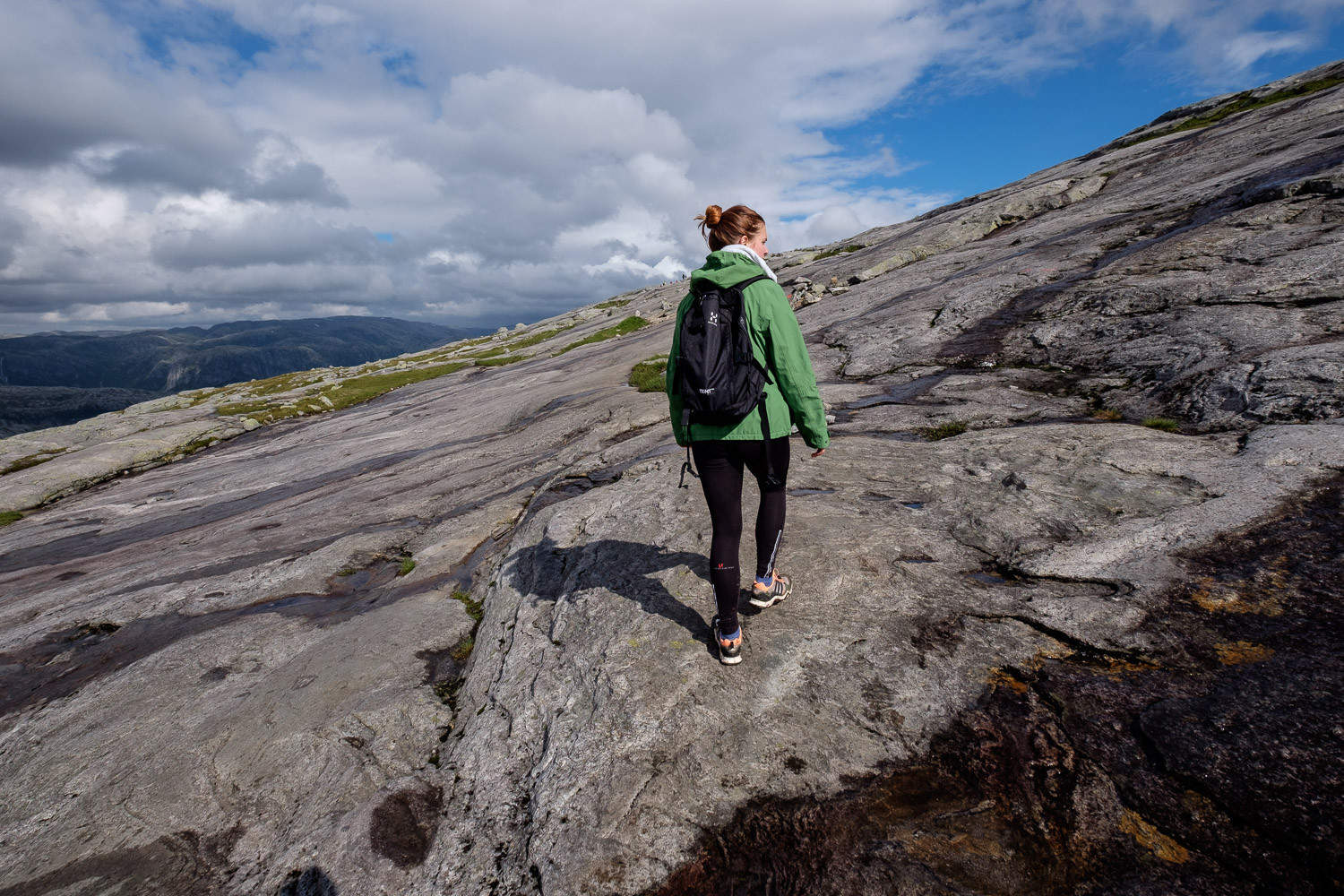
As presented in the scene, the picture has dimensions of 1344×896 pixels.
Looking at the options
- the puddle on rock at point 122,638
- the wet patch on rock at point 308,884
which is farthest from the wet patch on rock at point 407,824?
the puddle on rock at point 122,638

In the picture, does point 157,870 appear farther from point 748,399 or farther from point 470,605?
point 748,399

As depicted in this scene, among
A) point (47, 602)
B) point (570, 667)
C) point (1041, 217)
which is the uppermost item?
point (1041, 217)

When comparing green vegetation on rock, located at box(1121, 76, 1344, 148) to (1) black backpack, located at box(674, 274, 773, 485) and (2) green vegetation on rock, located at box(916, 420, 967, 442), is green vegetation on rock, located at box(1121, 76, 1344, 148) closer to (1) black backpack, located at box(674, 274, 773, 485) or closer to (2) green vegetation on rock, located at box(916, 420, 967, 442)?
(2) green vegetation on rock, located at box(916, 420, 967, 442)

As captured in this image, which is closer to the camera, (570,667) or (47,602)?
(570,667)

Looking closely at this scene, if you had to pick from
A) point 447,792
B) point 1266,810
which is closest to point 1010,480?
point 1266,810

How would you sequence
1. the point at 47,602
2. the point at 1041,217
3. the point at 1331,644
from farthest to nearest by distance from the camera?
1. the point at 1041,217
2. the point at 47,602
3. the point at 1331,644

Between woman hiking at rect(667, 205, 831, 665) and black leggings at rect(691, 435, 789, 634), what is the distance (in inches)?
0.4

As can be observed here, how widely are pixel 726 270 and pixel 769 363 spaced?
3.62ft

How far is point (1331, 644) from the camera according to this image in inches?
208

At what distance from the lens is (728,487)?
6.30 m

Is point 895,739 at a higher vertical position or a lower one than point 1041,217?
lower

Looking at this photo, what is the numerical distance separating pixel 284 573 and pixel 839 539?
519 inches

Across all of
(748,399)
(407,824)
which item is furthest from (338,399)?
(748,399)

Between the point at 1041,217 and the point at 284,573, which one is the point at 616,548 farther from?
the point at 1041,217
